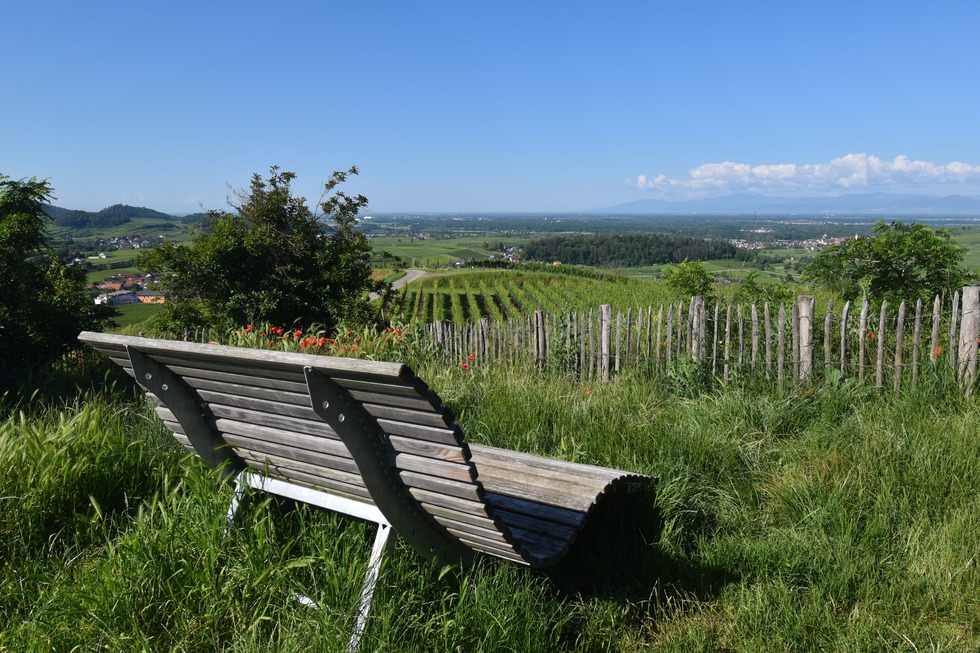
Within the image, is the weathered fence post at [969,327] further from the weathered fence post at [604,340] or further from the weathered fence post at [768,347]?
the weathered fence post at [604,340]

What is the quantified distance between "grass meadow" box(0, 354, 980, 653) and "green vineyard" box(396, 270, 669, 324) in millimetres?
35504

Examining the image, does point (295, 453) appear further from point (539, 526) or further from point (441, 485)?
point (539, 526)

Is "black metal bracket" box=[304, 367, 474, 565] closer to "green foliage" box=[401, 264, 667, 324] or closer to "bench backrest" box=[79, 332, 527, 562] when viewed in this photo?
"bench backrest" box=[79, 332, 527, 562]

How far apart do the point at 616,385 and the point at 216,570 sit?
11.2 feet

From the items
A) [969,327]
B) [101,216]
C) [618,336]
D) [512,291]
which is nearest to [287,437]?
[969,327]

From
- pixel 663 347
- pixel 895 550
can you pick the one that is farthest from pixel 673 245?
pixel 895 550

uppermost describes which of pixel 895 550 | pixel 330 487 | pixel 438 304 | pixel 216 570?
pixel 330 487

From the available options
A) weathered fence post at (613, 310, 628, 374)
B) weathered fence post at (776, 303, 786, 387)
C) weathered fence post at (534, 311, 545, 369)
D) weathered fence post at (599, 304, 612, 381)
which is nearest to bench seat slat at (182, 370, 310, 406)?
weathered fence post at (776, 303, 786, 387)

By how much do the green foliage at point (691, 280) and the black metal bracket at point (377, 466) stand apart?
6698 millimetres

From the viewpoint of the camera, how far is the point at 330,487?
239 centimetres

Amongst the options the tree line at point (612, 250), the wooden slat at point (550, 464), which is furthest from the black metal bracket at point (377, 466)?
the tree line at point (612, 250)

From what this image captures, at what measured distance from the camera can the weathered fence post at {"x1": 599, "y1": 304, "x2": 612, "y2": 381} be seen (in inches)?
284

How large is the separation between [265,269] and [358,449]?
1402cm

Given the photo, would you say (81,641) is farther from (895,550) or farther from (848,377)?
(848,377)
